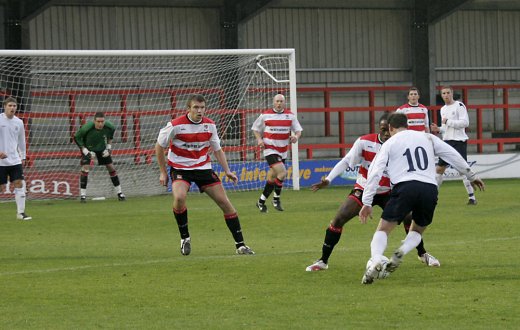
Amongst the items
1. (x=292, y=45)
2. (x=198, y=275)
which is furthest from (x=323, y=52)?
(x=198, y=275)

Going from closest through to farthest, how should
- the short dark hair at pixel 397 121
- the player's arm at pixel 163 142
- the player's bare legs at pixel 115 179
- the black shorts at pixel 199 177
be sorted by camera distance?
the short dark hair at pixel 397 121, the player's arm at pixel 163 142, the black shorts at pixel 199 177, the player's bare legs at pixel 115 179

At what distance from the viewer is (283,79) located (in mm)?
26781

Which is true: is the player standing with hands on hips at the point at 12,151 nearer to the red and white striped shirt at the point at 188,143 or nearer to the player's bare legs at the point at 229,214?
the red and white striped shirt at the point at 188,143

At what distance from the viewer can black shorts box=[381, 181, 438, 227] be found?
32.9ft

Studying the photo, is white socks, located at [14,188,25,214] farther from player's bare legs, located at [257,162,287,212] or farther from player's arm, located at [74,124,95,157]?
player's arm, located at [74,124,95,157]

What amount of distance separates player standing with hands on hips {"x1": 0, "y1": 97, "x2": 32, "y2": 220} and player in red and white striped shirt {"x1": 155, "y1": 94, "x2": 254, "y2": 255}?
6.48 meters

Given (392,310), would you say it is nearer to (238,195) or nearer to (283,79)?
(238,195)

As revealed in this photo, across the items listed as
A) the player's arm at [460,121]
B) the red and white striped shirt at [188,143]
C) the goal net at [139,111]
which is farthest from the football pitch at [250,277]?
the goal net at [139,111]

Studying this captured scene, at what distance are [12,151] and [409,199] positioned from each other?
10369 millimetres

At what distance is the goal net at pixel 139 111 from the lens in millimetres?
24953

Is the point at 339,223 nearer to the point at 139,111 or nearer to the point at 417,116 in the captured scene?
the point at 417,116

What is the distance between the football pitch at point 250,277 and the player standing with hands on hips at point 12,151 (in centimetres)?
59

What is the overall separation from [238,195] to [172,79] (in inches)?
216

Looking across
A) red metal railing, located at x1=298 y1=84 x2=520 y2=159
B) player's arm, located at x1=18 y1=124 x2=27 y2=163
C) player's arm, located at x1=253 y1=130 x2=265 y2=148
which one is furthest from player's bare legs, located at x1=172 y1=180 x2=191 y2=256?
red metal railing, located at x1=298 y1=84 x2=520 y2=159
